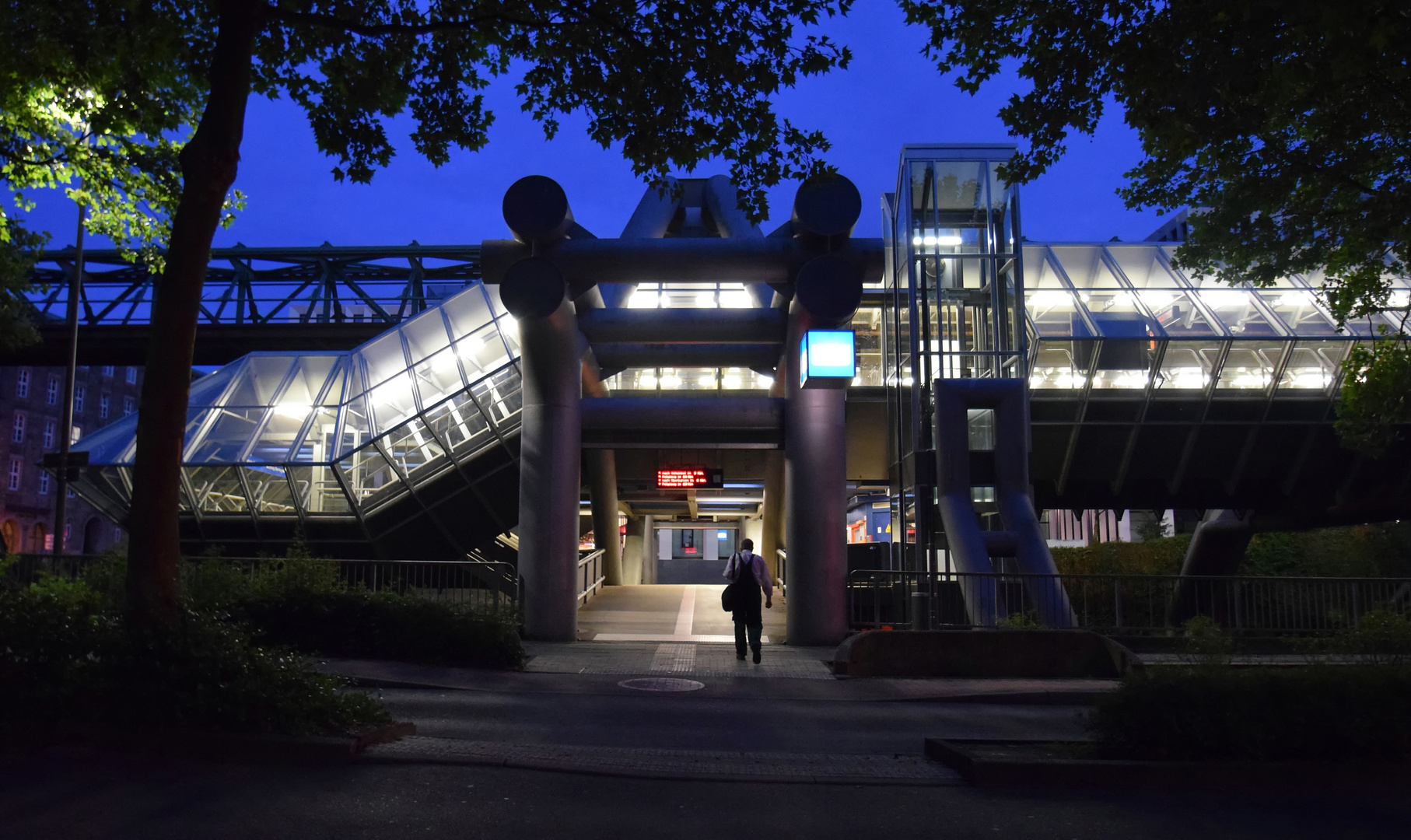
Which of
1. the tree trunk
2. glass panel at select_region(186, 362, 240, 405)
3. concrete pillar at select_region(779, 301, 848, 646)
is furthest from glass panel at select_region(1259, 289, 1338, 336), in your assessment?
glass panel at select_region(186, 362, 240, 405)

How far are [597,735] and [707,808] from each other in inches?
119

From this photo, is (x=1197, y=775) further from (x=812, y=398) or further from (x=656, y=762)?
(x=812, y=398)

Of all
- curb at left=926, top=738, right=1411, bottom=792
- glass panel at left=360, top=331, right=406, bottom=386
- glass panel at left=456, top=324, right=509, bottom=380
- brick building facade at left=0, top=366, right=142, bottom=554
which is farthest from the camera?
brick building facade at left=0, top=366, right=142, bottom=554

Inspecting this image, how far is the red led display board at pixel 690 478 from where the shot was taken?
2484 centimetres

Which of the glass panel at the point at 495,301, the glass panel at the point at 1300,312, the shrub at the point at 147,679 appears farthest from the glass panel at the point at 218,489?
the glass panel at the point at 1300,312

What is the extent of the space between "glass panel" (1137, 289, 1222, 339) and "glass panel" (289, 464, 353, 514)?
18.3m

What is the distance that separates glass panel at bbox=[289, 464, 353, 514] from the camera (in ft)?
77.3

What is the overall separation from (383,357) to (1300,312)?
2121 cm

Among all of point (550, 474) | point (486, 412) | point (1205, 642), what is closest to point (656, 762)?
point (1205, 642)

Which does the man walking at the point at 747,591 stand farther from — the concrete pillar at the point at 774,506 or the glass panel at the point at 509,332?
the concrete pillar at the point at 774,506

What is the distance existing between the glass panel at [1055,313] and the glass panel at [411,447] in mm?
13311

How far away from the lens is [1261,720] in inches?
286

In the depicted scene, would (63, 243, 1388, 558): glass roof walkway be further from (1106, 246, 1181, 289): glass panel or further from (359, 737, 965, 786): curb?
(359, 737, 965, 786): curb

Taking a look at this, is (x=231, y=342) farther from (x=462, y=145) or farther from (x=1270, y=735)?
(x=1270, y=735)
